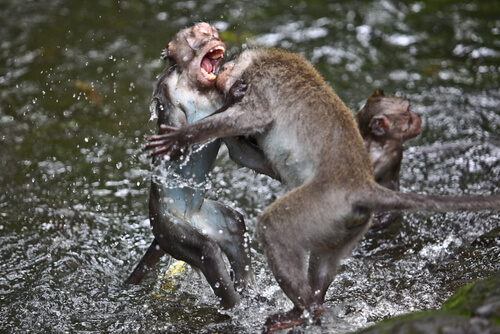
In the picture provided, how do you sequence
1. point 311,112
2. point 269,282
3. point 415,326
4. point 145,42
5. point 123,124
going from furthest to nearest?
point 145,42 < point 123,124 < point 269,282 < point 311,112 < point 415,326

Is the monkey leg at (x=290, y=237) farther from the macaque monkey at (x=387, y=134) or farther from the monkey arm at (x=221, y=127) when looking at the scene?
the macaque monkey at (x=387, y=134)

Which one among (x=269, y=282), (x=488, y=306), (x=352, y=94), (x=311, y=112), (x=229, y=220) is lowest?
(x=352, y=94)

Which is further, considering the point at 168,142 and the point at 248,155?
the point at 248,155

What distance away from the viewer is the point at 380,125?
6613 mm

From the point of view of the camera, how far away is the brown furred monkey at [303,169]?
4.29 metres

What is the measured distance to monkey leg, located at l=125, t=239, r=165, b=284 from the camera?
17.8 feet

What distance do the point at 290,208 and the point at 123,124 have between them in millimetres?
4816

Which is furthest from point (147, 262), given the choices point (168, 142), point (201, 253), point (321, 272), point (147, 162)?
point (147, 162)

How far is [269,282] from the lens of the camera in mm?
5574

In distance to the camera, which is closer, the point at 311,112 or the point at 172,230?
the point at 311,112

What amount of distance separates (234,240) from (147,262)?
2.51 ft

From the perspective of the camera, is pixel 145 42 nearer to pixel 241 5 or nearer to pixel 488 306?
pixel 241 5

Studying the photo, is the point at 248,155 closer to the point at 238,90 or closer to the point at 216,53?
the point at 238,90

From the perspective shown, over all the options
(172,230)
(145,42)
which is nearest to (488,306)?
(172,230)
